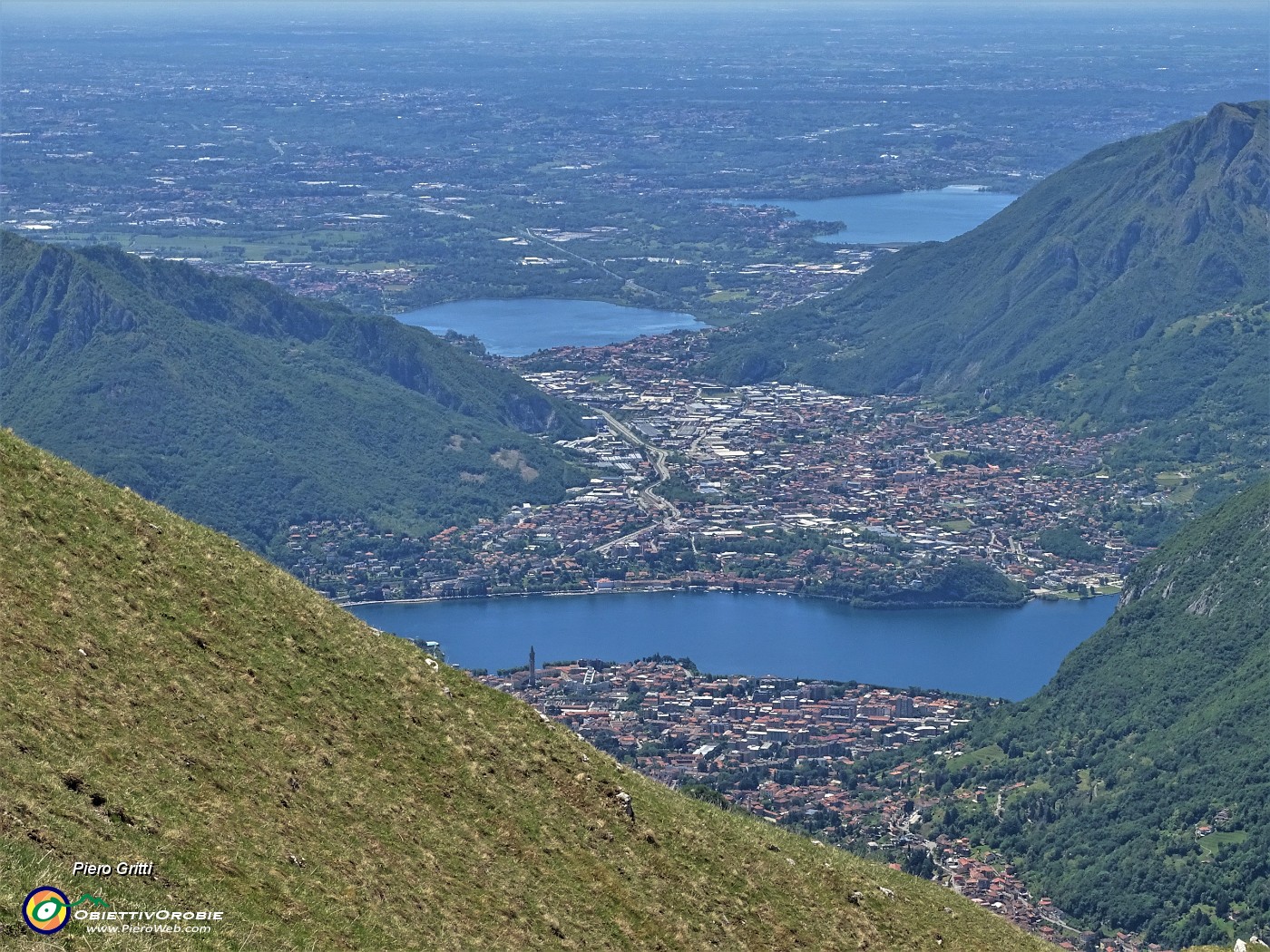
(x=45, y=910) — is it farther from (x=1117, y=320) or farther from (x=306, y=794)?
(x=1117, y=320)

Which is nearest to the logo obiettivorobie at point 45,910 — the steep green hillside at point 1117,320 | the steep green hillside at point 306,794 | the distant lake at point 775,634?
the steep green hillside at point 306,794

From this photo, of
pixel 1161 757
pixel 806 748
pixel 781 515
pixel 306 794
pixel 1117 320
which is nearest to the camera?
pixel 306 794

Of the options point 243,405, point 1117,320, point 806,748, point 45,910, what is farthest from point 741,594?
point 45,910

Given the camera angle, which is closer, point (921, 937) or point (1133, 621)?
point (921, 937)

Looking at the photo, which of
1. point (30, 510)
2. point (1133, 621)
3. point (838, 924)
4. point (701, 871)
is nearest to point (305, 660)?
point (30, 510)

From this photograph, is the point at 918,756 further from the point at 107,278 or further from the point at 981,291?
the point at 981,291
